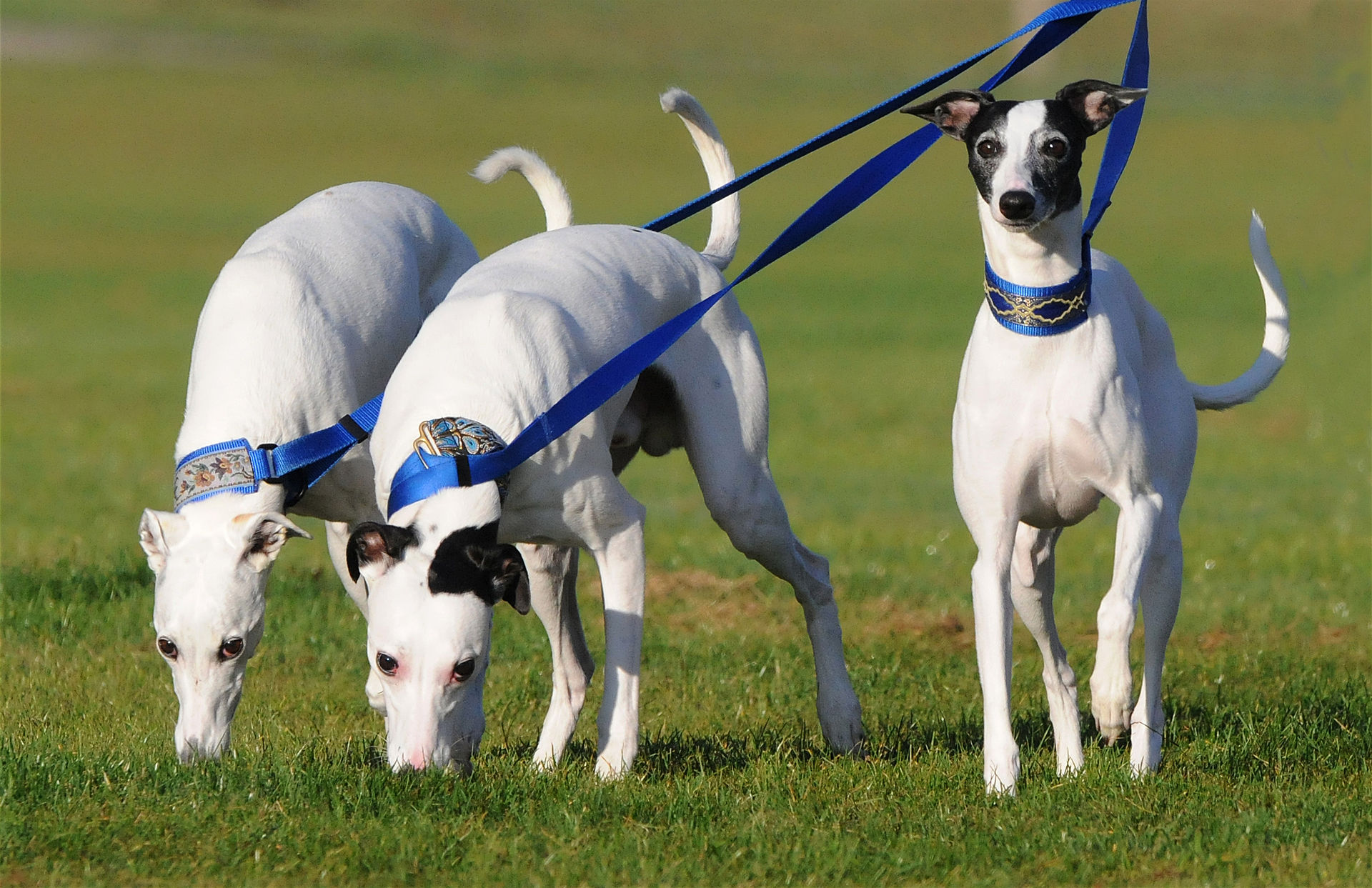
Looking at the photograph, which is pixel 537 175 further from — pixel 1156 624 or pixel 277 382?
pixel 1156 624

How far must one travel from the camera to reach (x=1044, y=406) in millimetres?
5594

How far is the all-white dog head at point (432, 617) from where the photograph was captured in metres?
5.27

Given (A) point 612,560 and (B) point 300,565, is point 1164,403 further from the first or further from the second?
(B) point 300,565

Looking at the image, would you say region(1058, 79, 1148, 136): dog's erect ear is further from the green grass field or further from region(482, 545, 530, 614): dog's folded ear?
region(482, 545, 530, 614): dog's folded ear

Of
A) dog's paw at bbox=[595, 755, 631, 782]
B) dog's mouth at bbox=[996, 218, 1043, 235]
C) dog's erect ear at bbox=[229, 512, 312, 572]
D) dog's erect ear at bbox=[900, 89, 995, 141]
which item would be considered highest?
dog's erect ear at bbox=[900, 89, 995, 141]

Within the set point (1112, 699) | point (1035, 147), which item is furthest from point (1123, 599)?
point (1035, 147)

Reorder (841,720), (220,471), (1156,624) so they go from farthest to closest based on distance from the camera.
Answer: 1. (841,720)
2. (220,471)
3. (1156,624)

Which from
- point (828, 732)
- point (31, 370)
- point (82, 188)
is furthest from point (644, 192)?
point (828, 732)

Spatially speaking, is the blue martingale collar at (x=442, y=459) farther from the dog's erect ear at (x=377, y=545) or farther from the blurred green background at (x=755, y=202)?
the blurred green background at (x=755, y=202)

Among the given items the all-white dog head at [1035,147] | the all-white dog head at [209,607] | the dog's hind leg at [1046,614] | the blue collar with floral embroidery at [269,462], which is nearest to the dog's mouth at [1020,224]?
the all-white dog head at [1035,147]

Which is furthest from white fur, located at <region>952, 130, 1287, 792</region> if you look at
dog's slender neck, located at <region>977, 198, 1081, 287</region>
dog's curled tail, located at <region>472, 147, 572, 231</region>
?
dog's curled tail, located at <region>472, 147, 572, 231</region>

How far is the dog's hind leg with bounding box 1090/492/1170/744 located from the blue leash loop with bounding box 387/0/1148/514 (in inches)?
35.9

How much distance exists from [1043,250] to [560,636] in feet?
8.65

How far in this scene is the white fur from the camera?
558 cm
